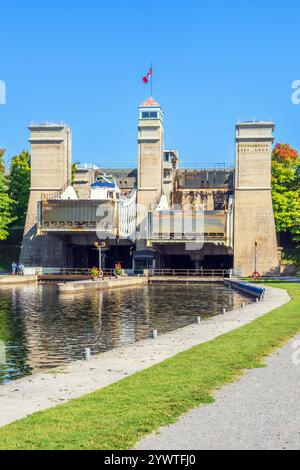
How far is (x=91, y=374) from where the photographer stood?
634 inches

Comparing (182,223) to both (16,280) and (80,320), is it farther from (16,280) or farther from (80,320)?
(80,320)

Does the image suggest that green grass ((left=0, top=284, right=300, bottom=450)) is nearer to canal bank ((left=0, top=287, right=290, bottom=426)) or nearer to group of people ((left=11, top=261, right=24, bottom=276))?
canal bank ((left=0, top=287, right=290, bottom=426))

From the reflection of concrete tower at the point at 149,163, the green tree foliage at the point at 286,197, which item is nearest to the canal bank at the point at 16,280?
the reflection of concrete tower at the point at 149,163

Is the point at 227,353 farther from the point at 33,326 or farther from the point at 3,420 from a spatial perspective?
the point at 33,326

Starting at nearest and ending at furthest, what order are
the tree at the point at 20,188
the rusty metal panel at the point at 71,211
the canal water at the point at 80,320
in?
the canal water at the point at 80,320
the rusty metal panel at the point at 71,211
the tree at the point at 20,188

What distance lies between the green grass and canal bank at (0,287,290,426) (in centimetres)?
60

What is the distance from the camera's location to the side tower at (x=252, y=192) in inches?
3285

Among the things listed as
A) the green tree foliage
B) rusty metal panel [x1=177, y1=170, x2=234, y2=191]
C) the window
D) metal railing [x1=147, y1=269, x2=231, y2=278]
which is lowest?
metal railing [x1=147, y1=269, x2=231, y2=278]

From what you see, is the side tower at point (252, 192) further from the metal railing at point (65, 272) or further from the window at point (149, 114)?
the metal railing at point (65, 272)

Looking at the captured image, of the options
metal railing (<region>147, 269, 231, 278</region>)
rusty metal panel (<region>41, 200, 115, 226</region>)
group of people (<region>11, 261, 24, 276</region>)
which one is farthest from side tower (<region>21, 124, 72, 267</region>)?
metal railing (<region>147, 269, 231, 278</region>)

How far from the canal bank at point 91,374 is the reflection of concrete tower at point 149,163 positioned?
63.8 metres

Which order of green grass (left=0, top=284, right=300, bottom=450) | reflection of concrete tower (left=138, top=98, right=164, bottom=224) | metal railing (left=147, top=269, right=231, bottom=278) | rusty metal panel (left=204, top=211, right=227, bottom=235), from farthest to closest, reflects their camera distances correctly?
1. reflection of concrete tower (left=138, top=98, right=164, bottom=224)
2. rusty metal panel (left=204, top=211, right=227, bottom=235)
3. metal railing (left=147, top=269, right=231, bottom=278)
4. green grass (left=0, top=284, right=300, bottom=450)

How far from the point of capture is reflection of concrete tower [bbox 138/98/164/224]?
89.6 metres
